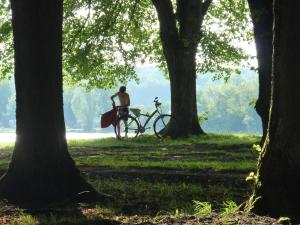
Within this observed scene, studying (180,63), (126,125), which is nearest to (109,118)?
(126,125)

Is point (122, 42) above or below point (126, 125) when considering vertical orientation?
above

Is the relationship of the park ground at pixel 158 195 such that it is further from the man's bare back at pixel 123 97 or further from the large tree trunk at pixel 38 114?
the man's bare back at pixel 123 97

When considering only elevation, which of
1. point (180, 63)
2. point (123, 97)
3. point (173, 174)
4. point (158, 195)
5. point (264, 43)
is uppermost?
point (180, 63)

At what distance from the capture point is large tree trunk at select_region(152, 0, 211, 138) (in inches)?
858

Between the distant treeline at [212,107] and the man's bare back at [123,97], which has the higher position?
the distant treeline at [212,107]

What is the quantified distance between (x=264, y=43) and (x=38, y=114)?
7.29m

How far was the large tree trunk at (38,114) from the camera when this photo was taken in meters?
7.24

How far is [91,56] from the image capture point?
26.7m

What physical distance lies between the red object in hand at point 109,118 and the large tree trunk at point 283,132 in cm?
1579

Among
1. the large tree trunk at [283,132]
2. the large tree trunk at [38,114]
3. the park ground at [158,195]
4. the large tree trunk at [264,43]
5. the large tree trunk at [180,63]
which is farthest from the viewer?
the large tree trunk at [180,63]

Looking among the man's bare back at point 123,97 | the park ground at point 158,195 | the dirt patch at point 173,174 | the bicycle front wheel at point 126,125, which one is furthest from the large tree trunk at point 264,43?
the bicycle front wheel at point 126,125

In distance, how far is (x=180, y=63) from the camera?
22469mm

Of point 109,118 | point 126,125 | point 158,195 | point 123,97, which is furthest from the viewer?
point 126,125

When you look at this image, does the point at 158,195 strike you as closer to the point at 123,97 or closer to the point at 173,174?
the point at 173,174
